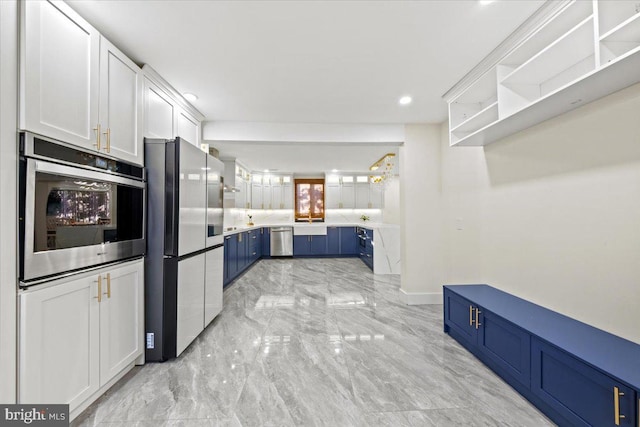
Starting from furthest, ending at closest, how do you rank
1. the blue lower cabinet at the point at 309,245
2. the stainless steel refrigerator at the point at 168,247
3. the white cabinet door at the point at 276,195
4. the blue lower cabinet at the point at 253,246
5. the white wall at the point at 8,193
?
1. the white cabinet door at the point at 276,195
2. the blue lower cabinet at the point at 309,245
3. the blue lower cabinet at the point at 253,246
4. the stainless steel refrigerator at the point at 168,247
5. the white wall at the point at 8,193

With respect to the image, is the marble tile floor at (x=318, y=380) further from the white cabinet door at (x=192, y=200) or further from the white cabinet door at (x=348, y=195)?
the white cabinet door at (x=348, y=195)

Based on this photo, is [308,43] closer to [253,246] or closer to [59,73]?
[59,73]

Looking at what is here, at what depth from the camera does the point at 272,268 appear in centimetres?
612

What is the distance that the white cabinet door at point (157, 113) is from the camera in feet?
7.30

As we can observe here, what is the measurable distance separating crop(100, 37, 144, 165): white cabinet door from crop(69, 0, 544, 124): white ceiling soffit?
0.18m

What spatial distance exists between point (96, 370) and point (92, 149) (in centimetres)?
138

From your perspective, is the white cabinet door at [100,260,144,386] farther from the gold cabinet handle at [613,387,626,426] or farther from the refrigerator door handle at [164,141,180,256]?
the gold cabinet handle at [613,387,626,426]

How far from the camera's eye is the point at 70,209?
1.49 meters

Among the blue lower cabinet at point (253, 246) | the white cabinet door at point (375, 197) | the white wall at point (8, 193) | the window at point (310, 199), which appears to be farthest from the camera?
the window at point (310, 199)

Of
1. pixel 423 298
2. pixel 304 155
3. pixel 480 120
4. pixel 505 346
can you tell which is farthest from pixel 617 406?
pixel 304 155

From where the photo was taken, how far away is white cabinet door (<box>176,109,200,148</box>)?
2861 mm

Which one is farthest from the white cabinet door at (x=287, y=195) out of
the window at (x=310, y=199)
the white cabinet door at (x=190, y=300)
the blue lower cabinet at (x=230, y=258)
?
the white cabinet door at (x=190, y=300)

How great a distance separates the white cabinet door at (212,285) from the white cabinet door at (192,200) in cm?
29

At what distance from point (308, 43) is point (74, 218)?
6.24 feet
